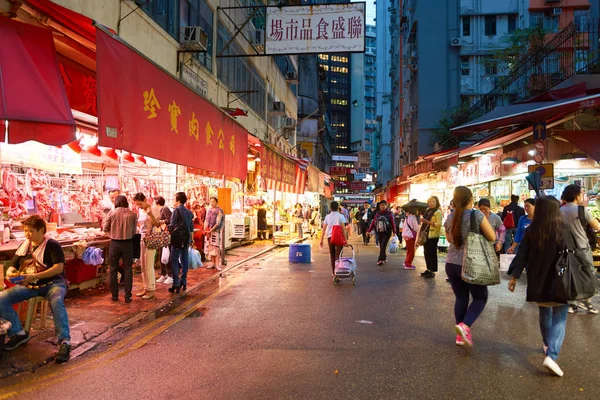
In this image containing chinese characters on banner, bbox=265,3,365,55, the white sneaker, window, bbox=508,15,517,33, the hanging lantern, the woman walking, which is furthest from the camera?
window, bbox=508,15,517,33

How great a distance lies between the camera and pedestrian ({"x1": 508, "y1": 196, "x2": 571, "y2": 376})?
4.99 m

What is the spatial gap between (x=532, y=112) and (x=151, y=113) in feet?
26.7

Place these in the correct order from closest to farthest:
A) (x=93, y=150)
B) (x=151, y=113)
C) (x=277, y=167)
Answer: (x=151, y=113)
(x=93, y=150)
(x=277, y=167)

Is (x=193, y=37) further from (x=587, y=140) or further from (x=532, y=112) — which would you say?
(x=587, y=140)

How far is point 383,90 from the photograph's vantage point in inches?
4016

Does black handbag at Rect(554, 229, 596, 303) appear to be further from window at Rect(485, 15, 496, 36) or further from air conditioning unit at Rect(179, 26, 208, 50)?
window at Rect(485, 15, 496, 36)

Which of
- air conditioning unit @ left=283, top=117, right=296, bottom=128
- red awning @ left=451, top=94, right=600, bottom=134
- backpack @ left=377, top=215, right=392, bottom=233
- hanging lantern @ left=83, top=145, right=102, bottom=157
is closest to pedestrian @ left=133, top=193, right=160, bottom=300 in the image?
hanging lantern @ left=83, top=145, right=102, bottom=157

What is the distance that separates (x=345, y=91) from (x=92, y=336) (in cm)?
15570

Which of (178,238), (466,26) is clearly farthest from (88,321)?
(466,26)

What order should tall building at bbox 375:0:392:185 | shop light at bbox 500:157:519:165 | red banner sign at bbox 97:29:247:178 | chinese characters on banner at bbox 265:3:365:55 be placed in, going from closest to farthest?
red banner sign at bbox 97:29:247:178, chinese characters on banner at bbox 265:3:365:55, shop light at bbox 500:157:519:165, tall building at bbox 375:0:392:185

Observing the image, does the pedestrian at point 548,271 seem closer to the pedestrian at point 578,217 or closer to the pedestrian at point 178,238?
the pedestrian at point 578,217

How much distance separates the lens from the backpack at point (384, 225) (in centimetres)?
1482

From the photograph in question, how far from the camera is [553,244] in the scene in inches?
197

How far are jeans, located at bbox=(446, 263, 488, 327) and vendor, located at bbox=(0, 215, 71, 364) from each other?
14.5 ft
